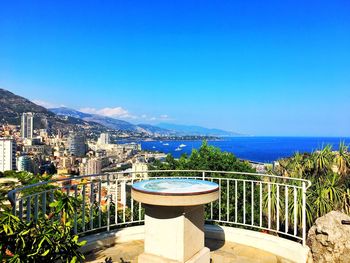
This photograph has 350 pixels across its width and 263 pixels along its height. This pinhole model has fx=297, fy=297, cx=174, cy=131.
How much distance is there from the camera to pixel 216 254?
4090 millimetres

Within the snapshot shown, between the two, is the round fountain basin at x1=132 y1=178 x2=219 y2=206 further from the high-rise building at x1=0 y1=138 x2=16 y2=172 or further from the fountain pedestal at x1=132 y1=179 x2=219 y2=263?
the high-rise building at x1=0 y1=138 x2=16 y2=172

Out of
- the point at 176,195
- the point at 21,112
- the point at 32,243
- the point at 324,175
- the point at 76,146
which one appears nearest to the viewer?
the point at 32,243

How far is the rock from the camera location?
11.3 ft

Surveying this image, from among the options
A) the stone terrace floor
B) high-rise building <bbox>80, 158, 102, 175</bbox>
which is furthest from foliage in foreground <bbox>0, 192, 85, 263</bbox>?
high-rise building <bbox>80, 158, 102, 175</bbox>

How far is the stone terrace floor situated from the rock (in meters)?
0.49

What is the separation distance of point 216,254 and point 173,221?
1285mm

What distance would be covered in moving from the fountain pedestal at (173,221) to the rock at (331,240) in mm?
1402

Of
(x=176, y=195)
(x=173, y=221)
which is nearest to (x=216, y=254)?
(x=173, y=221)

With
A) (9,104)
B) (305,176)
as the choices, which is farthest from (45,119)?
(305,176)

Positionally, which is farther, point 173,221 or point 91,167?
point 91,167

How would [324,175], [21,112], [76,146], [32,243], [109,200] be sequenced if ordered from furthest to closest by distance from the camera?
[21,112] → [76,146] → [324,175] → [109,200] → [32,243]

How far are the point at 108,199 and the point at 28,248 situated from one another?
2.51 metres

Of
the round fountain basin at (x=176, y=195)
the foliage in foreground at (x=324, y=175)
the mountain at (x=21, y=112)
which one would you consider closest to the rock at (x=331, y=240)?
the round fountain basin at (x=176, y=195)

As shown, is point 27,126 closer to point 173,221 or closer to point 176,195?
point 173,221
